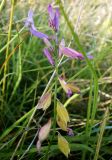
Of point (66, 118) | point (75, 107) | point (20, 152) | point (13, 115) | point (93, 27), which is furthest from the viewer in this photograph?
point (93, 27)

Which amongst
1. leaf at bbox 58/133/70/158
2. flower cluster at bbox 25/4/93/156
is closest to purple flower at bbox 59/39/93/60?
flower cluster at bbox 25/4/93/156

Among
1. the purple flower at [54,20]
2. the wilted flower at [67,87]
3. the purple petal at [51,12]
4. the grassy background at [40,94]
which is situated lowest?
the grassy background at [40,94]

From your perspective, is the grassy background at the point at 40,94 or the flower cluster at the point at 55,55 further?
the grassy background at the point at 40,94

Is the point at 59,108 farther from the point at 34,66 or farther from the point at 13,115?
the point at 34,66

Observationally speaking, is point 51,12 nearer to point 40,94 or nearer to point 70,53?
point 70,53

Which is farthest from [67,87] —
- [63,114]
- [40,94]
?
[40,94]

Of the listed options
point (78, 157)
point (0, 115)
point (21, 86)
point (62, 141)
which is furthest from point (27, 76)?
point (62, 141)

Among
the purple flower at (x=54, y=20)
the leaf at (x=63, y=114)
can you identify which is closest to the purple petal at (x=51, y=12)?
the purple flower at (x=54, y=20)

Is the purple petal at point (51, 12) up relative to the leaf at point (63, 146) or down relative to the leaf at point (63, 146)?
up

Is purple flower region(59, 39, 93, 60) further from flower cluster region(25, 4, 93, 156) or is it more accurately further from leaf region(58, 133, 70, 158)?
leaf region(58, 133, 70, 158)

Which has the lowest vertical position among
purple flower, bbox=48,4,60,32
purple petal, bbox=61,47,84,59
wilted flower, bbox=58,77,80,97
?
wilted flower, bbox=58,77,80,97

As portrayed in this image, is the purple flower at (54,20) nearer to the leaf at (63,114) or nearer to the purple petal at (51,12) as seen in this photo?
the purple petal at (51,12)
